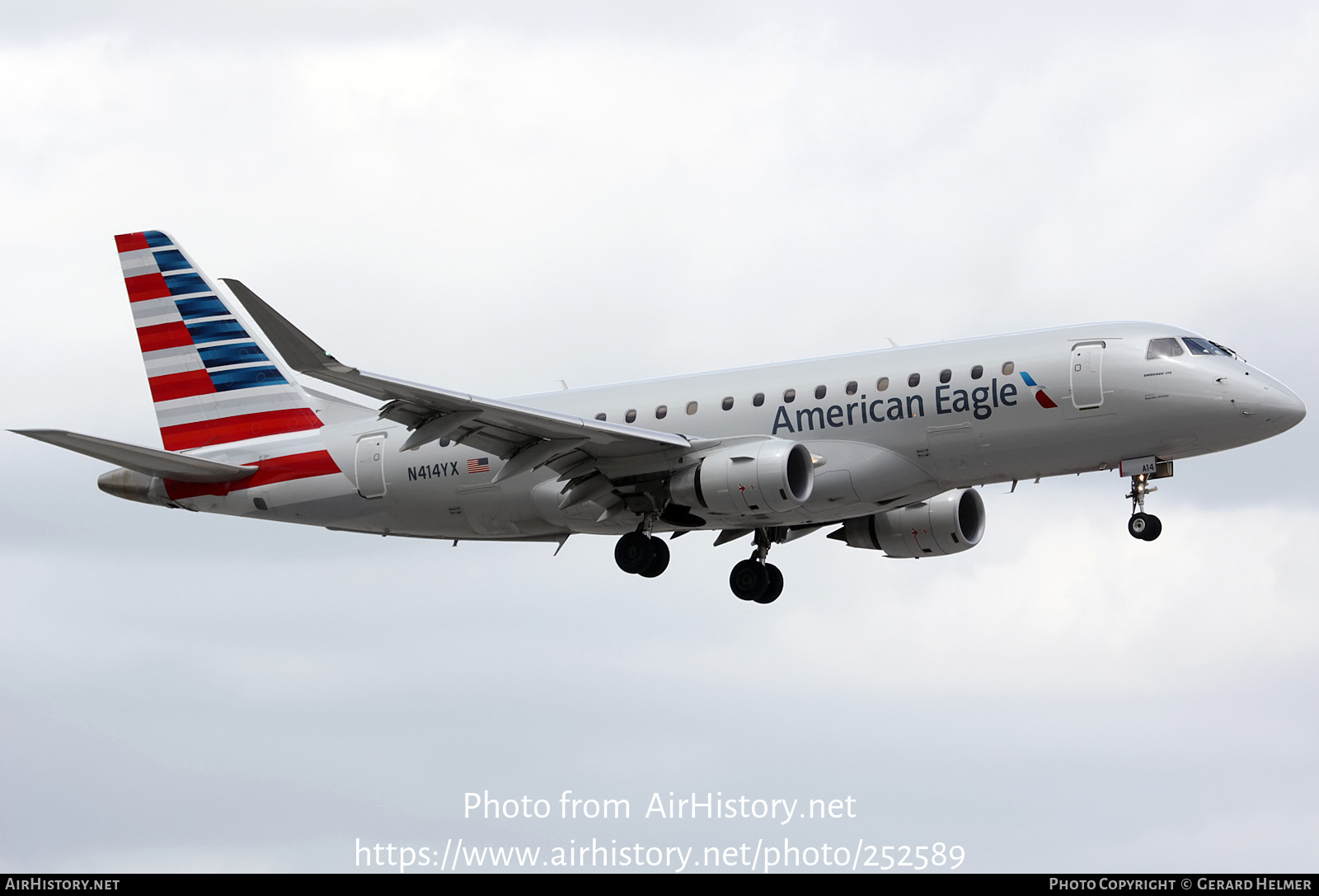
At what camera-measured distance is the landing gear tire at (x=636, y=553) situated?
37188 millimetres

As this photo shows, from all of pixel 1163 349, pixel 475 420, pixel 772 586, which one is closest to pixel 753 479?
pixel 475 420

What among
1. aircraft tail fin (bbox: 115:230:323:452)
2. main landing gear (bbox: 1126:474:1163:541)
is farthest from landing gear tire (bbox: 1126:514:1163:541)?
aircraft tail fin (bbox: 115:230:323:452)

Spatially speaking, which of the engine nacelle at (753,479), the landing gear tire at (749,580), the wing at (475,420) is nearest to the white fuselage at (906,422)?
the engine nacelle at (753,479)

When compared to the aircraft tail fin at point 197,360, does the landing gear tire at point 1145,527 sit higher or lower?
lower

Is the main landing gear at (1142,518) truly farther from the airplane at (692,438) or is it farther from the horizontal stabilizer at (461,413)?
the horizontal stabilizer at (461,413)

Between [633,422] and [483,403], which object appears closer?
[483,403]

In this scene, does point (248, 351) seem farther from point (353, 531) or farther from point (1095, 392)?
point (1095, 392)

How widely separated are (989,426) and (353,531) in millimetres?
15807

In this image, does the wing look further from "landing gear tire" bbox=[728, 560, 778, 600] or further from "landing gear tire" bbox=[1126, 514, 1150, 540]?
"landing gear tire" bbox=[1126, 514, 1150, 540]

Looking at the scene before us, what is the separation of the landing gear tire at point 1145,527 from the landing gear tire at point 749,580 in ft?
30.9

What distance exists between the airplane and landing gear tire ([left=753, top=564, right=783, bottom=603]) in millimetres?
71

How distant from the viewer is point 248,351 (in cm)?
4309

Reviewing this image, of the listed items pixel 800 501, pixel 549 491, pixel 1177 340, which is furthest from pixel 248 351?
pixel 1177 340

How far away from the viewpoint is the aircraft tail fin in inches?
1665
